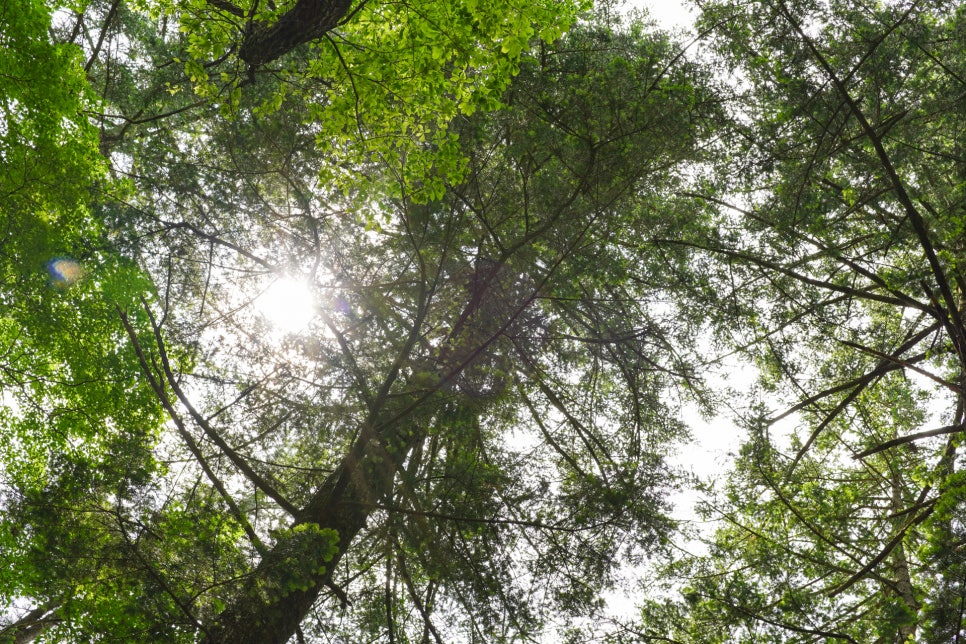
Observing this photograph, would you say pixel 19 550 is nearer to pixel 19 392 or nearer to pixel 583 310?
pixel 19 392

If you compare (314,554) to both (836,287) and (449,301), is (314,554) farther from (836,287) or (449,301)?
(836,287)

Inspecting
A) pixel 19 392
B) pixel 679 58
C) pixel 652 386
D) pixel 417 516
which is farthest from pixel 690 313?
pixel 19 392

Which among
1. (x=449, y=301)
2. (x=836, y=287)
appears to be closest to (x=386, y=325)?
(x=449, y=301)

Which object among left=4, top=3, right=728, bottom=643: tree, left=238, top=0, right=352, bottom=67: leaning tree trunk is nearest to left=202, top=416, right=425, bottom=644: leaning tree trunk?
left=4, top=3, right=728, bottom=643: tree

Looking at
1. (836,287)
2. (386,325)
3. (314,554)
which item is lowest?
(314,554)

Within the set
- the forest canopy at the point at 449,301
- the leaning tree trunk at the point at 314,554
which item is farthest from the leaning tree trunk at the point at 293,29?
the leaning tree trunk at the point at 314,554

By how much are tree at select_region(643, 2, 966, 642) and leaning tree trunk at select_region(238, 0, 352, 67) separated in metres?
3.76

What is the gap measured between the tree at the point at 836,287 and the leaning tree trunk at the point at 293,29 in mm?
3760

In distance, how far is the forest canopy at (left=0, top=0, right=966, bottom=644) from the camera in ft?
15.0

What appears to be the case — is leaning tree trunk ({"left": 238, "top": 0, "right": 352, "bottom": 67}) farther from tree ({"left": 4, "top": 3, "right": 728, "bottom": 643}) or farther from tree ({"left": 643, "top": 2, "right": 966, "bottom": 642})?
tree ({"left": 643, "top": 2, "right": 966, "bottom": 642})

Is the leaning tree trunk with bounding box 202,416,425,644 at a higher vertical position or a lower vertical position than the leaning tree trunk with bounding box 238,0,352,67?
lower

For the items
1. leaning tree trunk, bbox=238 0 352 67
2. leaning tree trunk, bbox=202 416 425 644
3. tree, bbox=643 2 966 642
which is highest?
tree, bbox=643 2 966 642

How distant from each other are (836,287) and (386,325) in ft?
13.7

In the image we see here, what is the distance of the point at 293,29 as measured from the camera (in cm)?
407
